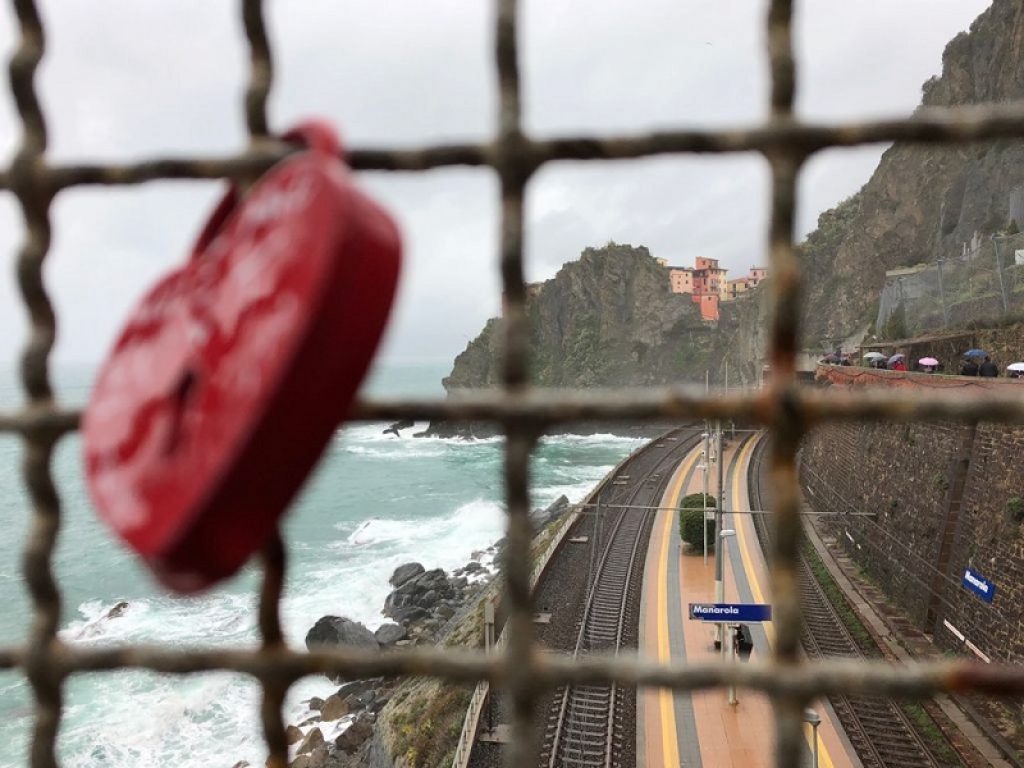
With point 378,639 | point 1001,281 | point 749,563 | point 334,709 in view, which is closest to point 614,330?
point 378,639

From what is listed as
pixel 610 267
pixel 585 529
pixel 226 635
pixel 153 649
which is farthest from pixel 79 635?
pixel 610 267

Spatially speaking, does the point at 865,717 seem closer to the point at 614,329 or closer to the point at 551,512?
the point at 551,512

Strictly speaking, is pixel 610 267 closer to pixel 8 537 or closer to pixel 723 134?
pixel 8 537

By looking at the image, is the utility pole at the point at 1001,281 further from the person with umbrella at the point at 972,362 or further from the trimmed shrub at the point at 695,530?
the trimmed shrub at the point at 695,530

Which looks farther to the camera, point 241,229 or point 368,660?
point 368,660

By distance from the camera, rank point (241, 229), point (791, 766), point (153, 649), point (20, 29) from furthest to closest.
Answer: point (20, 29)
point (153, 649)
point (791, 766)
point (241, 229)

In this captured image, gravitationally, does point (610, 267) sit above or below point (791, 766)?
above
